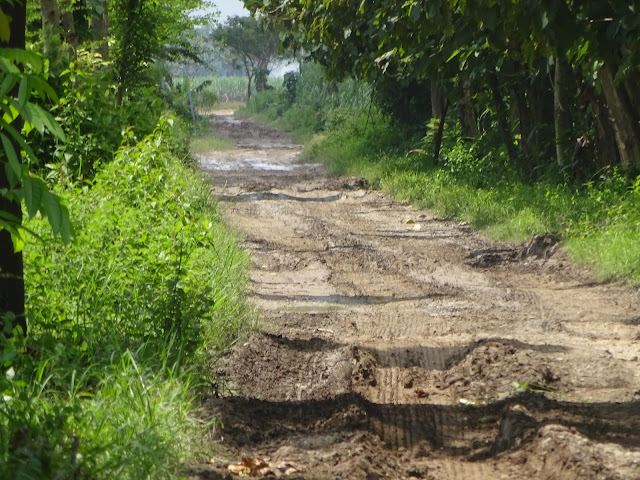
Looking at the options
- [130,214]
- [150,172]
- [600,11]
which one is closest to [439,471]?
[130,214]

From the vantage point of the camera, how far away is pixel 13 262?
5094 mm

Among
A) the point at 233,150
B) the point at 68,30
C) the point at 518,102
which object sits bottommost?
the point at 233,150

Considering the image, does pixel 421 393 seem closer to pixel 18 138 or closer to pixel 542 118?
pixel 18 138

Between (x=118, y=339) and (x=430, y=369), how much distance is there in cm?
221

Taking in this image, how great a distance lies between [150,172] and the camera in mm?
9164

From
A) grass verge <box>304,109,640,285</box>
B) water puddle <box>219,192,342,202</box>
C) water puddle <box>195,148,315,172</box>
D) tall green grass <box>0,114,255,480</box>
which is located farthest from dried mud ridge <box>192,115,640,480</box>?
water puddle <box>195,148,315,172</box>

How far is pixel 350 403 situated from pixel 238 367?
1.17 metres

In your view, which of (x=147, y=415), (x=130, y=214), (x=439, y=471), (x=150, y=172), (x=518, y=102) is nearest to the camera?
(x=147, y=415)

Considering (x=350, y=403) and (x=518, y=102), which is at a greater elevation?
(x=518, y=102)

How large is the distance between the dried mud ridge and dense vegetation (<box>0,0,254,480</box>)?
1.10 feet

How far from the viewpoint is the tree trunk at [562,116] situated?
48.9 ft

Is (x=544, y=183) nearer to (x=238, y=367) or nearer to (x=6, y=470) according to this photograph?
(x=238, y=367)

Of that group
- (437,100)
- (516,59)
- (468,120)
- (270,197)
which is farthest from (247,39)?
(516,59)

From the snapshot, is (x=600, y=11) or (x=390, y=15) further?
(x=390, y=15)
